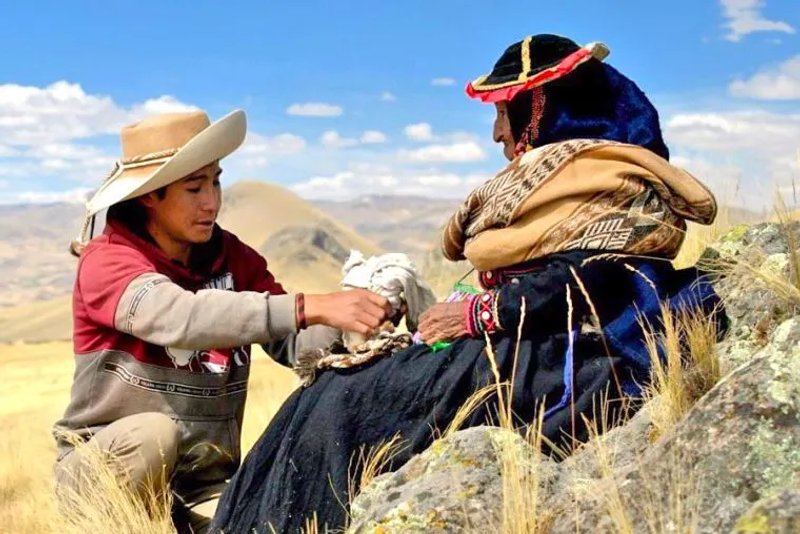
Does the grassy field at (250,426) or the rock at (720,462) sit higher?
the rock at (720,462)

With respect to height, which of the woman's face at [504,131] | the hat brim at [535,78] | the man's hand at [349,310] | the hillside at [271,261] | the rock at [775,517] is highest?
the hat brim at [535,78]

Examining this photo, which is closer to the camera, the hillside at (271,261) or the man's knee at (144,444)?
the man's knee at (144,444)

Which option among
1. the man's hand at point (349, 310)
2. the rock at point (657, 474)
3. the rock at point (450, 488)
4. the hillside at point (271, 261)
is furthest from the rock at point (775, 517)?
the hillside at point (271, 261)

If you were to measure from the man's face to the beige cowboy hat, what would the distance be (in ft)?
0.22

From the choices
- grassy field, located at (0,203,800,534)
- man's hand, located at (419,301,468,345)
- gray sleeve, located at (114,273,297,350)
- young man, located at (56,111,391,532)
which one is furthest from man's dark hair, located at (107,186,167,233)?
man's hand, located at (419,301,468,345)

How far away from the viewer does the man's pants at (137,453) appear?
4.06 metres

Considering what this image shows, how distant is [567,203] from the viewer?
3682mm

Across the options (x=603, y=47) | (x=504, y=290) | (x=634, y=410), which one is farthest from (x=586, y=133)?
(x=634, y=410)

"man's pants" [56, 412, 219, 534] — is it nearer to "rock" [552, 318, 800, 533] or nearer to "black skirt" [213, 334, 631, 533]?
"black skirt" [213, 334, 631, 533]

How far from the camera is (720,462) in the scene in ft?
8.20

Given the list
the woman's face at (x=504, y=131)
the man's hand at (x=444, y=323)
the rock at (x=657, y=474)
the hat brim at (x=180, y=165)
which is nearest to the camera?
the rock at (x=657, y=474)

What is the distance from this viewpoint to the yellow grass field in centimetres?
572

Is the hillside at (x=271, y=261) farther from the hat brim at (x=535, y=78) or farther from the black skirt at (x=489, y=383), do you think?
the black skirt at (x=489, y=383)

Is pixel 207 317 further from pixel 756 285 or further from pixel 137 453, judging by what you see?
pixel 756 285
